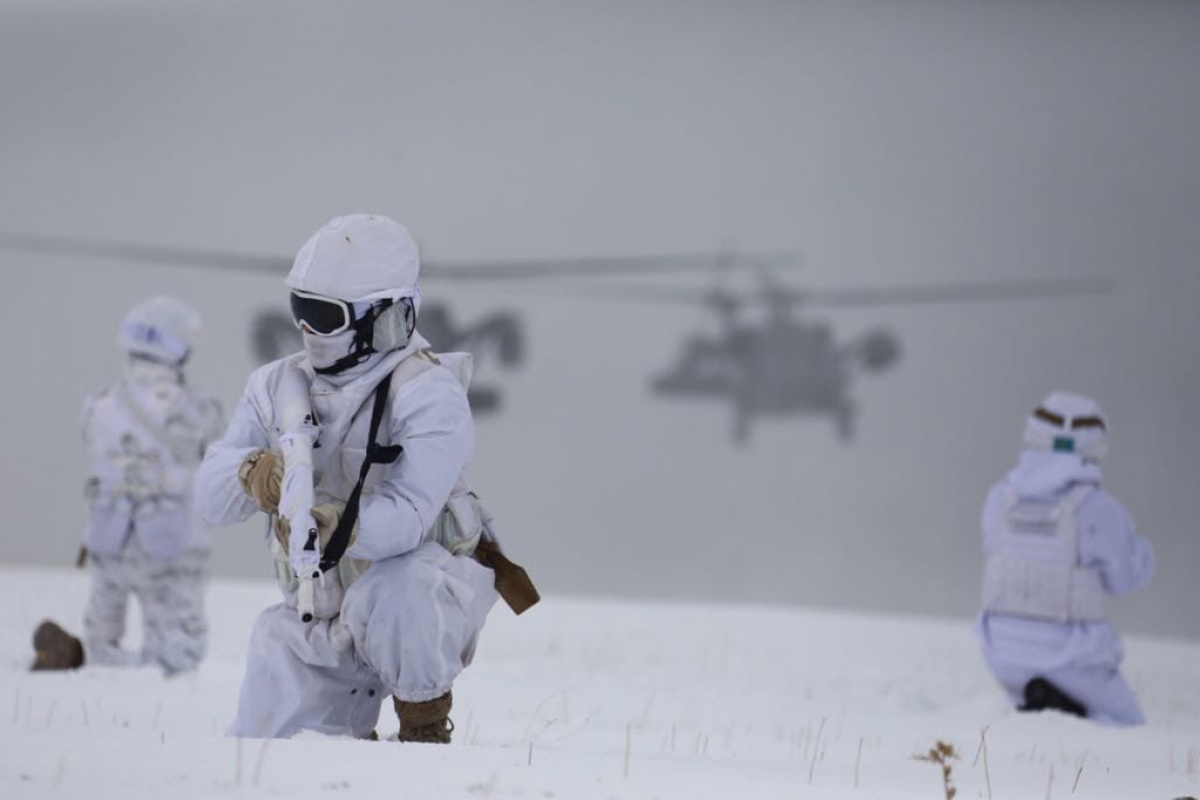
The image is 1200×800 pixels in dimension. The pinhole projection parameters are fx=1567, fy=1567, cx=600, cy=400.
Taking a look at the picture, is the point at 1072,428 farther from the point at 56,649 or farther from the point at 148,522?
the point at 56,649

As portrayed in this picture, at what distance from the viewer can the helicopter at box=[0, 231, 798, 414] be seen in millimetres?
Result: 8109

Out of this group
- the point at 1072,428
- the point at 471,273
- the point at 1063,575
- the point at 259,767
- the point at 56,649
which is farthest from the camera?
the point at 471,273

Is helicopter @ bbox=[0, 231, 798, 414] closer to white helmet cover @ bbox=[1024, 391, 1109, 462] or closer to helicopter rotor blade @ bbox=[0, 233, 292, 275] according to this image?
helicopter rotor blade @ bbox=[0, 233, 292, 275]

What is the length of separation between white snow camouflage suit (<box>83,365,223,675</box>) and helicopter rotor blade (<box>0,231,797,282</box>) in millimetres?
2788

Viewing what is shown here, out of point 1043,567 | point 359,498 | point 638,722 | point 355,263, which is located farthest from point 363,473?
point 1043,567

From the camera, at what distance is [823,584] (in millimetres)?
8117

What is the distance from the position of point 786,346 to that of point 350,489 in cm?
547

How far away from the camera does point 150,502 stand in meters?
5.36

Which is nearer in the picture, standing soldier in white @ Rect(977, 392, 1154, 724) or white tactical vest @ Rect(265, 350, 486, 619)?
white tactical vest @ Rect(265, 350, 486, 619)

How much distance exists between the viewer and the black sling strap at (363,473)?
279cm

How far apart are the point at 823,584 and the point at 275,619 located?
544cm

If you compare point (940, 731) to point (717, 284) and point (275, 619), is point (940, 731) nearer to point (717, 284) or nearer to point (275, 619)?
point (275, 619)

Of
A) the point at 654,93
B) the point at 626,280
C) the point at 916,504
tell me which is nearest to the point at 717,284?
the point at 626,280

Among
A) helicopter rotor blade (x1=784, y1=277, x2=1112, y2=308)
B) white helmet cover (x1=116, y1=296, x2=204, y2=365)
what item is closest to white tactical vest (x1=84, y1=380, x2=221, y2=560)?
white helmet cover (x1=116, y1=296, x2=204, y2=365)
